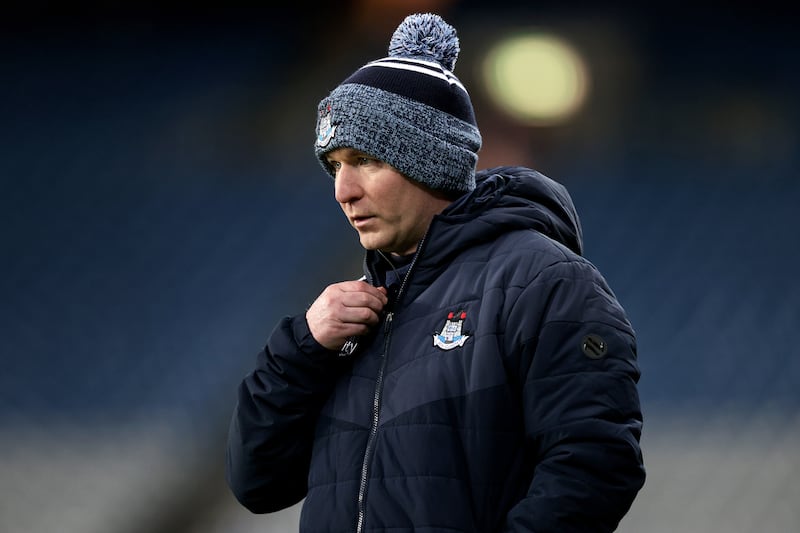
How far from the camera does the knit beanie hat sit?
50.3 inches

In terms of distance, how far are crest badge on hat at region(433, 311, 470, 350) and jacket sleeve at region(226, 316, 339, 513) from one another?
0.49 feet

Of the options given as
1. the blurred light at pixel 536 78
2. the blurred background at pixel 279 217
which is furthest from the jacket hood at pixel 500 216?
the blurred light at pixel 536 78

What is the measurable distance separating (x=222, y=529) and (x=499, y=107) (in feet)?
4.50

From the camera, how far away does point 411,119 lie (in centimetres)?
130

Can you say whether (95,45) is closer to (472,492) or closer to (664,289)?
(664,289)

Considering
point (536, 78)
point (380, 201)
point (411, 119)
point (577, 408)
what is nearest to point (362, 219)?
point (380, 201)

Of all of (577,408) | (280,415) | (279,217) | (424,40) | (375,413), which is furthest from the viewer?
(279,217)

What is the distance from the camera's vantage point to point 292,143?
311 centimetres

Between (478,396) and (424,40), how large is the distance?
512mm

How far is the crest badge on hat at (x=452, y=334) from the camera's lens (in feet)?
3.75

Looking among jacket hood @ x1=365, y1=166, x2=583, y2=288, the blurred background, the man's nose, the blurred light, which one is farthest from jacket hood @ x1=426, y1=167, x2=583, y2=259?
the blurred light

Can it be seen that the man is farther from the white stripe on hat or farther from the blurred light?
the blurred light

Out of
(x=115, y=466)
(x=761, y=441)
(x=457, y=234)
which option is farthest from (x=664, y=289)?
(x=457, y=234)

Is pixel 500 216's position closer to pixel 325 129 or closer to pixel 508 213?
pixel 508 213
